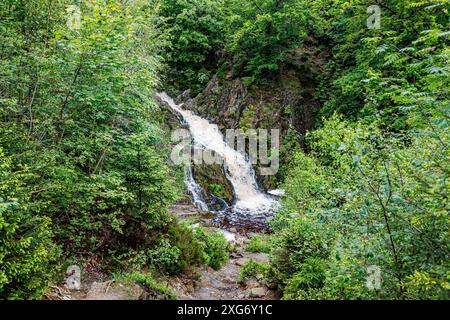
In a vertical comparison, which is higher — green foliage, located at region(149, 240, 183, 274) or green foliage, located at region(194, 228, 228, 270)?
green foliage, located at region(149, 240, 183, 274)

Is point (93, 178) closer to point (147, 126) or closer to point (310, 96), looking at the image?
point (147, 126)

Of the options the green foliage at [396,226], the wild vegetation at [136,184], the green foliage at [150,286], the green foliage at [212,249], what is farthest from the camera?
the green foliage at [212,249]

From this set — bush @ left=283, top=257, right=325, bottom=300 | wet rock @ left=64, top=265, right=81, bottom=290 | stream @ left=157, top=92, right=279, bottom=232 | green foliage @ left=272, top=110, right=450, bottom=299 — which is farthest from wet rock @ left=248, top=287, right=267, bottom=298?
stream @ left=157, top=92, right=279, bottom=232

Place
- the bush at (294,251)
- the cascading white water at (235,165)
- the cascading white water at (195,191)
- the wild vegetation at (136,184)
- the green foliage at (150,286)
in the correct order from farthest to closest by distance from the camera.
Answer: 1. the cascading white water at (235,165)
2. the cascading white water at (195,191)
3. the bush at (294,251)
4. the green foliage at (150,286)
5. the wild vegetation at (136,184)

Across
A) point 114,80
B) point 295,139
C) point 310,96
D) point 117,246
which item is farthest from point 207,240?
point 310,96

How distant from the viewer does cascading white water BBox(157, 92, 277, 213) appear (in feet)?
49.9

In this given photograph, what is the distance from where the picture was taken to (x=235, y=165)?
16344mm

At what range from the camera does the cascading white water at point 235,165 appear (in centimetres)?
1521

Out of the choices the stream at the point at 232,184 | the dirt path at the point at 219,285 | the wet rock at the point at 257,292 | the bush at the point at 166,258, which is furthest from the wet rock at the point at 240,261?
the stream at the point at 232,184

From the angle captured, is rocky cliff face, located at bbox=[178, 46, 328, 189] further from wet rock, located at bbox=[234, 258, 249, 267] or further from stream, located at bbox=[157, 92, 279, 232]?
wet rock, located at bbox=[234, 258, 249, 267]

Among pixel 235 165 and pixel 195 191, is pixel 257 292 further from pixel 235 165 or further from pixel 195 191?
pixel 235 165

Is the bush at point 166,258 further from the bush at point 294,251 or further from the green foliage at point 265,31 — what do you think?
the green foliage at point 265,31

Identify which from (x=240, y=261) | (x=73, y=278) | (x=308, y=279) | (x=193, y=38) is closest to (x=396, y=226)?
(x=308, y=279)

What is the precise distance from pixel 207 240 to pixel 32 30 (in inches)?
271
